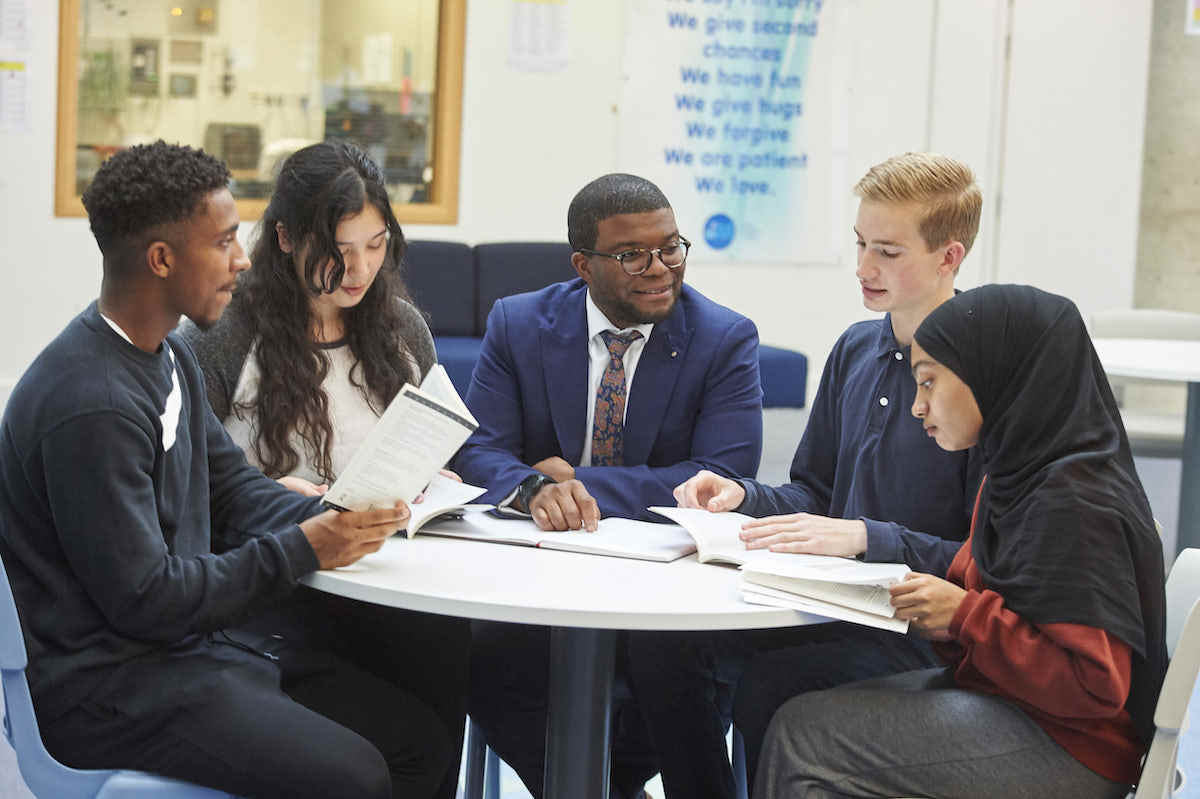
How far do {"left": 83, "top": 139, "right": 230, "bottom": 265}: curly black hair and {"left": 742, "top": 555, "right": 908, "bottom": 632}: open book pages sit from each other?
99 cm

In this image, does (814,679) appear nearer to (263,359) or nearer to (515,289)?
(263,359)

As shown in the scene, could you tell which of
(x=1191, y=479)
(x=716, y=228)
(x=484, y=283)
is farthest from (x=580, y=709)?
(x=716, y=228)

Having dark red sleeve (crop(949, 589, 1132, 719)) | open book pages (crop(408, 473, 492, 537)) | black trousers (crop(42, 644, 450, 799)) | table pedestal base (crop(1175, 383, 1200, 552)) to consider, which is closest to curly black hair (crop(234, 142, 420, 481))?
open book pages (crop(408, 473, 492, 537))

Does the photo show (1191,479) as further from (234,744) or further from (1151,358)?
(234,744)

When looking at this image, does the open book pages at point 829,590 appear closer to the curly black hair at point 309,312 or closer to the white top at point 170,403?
the white top at point 170,403

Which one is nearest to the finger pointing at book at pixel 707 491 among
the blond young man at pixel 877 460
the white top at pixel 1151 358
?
the blond young man at pixel 877 460

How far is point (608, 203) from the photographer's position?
2809 mm

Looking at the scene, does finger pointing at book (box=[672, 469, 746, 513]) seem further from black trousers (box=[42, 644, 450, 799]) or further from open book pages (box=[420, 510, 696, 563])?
black trousers (box=[42, 644, 450, 799])

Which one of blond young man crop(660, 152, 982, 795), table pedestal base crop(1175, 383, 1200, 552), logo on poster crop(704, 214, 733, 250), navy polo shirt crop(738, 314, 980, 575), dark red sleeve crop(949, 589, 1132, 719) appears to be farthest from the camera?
logo on poster crop(704, 214, 733, 250)

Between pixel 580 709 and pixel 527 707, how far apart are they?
1.80 ft

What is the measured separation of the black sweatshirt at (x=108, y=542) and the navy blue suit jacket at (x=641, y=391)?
2.84 ft

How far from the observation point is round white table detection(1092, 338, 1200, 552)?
169 inches

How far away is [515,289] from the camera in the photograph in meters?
6.82

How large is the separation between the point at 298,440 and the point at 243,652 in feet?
2.20
